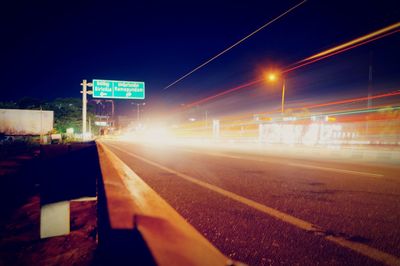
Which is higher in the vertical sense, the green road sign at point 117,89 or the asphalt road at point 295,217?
the green road sign at point 117,89

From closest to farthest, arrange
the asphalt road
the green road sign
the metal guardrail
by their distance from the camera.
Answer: the metal guardrail < the asphalt road < the green road sign

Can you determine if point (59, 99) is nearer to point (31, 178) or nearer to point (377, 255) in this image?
point (31, 178)

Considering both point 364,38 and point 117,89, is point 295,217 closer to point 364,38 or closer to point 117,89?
point 364,38

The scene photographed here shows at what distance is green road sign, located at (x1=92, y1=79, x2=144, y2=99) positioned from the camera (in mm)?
23953

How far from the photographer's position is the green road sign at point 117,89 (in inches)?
943

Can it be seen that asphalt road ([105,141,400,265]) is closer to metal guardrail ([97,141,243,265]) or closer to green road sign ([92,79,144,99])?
metal guardrail ([97,141,243,265])

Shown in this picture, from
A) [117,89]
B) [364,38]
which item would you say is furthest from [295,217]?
[117,89]

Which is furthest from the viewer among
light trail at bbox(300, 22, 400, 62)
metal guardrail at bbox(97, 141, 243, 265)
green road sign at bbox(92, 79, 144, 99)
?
green road sign at bbox(92, 79, 144, 99)

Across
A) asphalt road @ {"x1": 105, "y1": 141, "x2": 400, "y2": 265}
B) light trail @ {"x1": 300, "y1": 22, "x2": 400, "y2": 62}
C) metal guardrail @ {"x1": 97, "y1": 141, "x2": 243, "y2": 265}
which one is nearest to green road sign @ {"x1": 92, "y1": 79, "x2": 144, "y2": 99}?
light trail @ {"x1": 300, "y1": 22, "x2": 400, "y2": 62}

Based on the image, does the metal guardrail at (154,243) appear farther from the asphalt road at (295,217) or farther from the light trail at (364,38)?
the light trail at (364,38)

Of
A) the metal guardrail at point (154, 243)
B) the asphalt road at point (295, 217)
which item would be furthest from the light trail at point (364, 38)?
the metal guardrail at point (154, 243)

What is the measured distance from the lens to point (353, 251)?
196 centimetres

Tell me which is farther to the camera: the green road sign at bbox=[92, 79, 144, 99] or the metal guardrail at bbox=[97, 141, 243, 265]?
the green road sign at bbox=[92, 79, 144, 99]

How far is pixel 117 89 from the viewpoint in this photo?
24656 millimetres
